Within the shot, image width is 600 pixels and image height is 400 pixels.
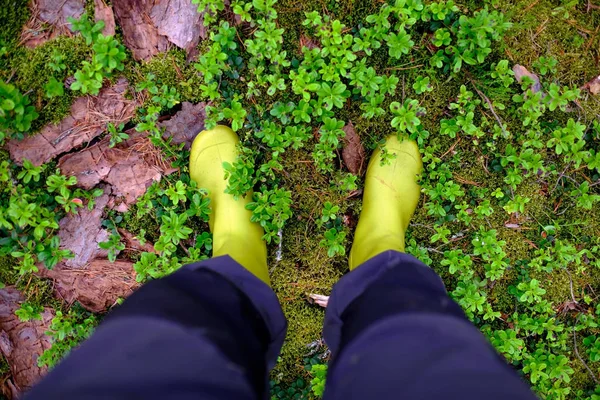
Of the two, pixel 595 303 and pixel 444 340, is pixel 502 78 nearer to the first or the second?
pixel 595 303

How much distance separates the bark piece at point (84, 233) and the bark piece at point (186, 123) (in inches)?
24.9

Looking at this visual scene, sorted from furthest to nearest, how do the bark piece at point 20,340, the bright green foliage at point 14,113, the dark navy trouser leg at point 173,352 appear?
the bark piece at point 20,340 < the bright green foliage at point 14,113 < the dark navy trouser leg at point 173,352

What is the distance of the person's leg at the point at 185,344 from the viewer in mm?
1368

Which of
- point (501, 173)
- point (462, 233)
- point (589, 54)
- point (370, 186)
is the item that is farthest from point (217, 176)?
point (589, 54)

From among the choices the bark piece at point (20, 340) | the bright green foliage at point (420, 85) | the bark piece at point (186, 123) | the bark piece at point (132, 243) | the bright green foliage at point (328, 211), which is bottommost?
the bark piece at point (20, 340)

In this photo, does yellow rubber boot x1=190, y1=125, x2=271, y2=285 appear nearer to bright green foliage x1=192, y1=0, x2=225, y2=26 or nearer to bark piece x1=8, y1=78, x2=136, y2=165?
bark piece x1=8, y1=78, x2=136, y2=165

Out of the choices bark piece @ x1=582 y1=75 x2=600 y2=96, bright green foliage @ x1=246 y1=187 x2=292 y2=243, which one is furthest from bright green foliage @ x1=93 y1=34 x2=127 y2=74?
bark piece @ x1=582 y1=75 x2=600 y2=96

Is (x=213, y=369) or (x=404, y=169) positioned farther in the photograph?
(x=404, y=169)

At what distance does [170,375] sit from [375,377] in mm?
702

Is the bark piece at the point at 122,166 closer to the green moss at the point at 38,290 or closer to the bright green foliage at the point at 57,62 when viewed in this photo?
the bright green foliage at the point at 57,62

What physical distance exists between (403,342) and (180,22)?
7.94ft

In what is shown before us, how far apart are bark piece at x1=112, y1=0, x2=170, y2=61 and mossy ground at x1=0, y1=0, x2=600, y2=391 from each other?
2.8 inches

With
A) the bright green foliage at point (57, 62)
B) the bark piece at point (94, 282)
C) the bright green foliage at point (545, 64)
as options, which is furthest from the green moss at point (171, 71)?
the bright green foliage at point (545, 64)

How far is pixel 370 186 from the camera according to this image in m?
3.00
